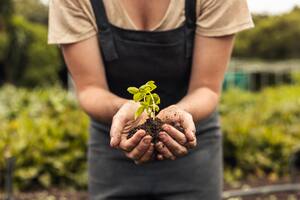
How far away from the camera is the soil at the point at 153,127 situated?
5.46ft

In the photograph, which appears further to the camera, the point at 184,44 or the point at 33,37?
the point at 33,37

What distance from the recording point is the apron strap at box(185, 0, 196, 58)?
79.5 inches

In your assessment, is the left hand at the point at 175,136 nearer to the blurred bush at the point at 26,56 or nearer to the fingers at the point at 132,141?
the fingers at the point at 132,141

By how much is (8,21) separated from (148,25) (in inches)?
744

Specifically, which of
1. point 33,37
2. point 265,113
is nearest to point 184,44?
point 265,113

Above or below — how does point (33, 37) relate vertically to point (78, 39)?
below

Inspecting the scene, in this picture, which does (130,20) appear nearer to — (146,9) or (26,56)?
(146,9)

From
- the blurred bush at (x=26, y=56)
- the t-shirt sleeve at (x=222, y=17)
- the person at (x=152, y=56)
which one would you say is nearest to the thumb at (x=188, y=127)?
the person at (x=152, y=56)

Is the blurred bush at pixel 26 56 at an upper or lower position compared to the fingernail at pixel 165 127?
lower

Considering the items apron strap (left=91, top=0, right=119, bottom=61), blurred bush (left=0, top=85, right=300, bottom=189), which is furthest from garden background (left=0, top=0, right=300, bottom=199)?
apron strap (left=91, top=0, right=119, bottom=61)

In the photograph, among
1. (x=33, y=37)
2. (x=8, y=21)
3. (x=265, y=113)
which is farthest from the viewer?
(x=33, y=37)

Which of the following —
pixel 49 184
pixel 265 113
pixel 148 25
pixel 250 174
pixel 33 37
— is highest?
pixel 148 25

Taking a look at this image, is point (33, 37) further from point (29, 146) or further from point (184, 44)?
point (184, 44)

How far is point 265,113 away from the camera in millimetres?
7867
